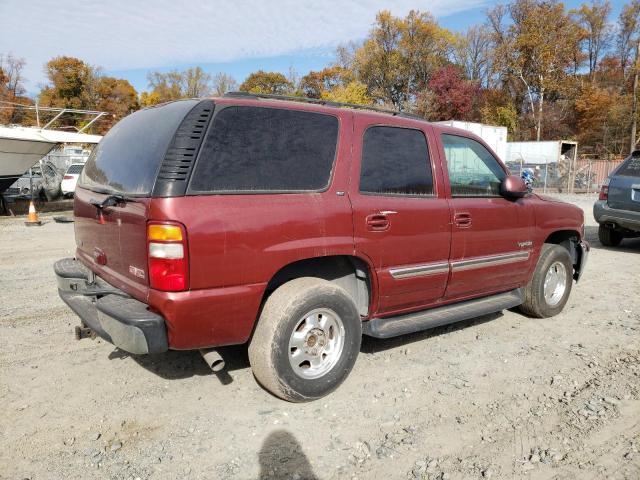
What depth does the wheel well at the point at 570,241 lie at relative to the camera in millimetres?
5230

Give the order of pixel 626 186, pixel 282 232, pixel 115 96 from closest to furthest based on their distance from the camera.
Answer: pixel 282 232
pixel 626 186
pixel 115 96

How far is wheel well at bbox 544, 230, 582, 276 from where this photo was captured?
17.2 ft

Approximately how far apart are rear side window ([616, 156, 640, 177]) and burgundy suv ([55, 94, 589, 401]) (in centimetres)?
571

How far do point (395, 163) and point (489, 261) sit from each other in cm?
130

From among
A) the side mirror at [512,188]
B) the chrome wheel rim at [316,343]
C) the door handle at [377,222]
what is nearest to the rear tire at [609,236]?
the side mirror at [512,188]

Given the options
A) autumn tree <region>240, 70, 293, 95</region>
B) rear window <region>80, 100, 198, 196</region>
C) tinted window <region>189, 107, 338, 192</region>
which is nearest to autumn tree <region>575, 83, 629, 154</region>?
autumn tree <region>240, 70, 293, 95</region>

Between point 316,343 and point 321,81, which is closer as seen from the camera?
point 316,343

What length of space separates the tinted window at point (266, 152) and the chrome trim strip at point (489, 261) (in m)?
1.46

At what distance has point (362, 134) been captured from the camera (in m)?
3.59

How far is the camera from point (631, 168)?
879 cm

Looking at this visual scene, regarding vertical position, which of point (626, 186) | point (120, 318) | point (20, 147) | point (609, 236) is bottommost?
point (609, 236)

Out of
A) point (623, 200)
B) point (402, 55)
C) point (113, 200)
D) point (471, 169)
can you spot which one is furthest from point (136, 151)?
point (402, 55)

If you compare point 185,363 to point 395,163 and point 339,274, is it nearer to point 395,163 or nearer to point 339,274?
point 339,274

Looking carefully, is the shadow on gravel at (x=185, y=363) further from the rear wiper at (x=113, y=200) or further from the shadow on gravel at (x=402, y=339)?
the rear wiper at (x=113, y=200)
